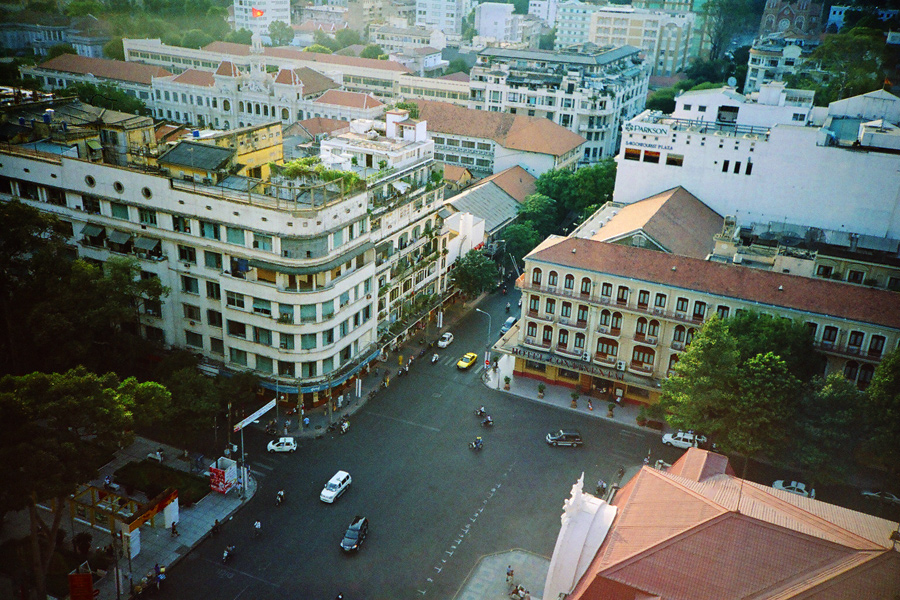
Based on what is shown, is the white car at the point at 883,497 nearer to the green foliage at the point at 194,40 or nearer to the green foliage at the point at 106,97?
the green foliage at the point at 106,97

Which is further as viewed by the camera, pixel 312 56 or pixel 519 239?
pixel 312 56

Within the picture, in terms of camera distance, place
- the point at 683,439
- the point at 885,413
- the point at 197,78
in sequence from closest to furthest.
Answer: the point at 885,413
the point at 683,439
the point at 197,78

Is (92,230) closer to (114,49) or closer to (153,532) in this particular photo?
(153,532)

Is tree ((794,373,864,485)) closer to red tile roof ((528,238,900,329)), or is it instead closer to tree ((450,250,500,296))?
red tile roof ((528,238,900,329))

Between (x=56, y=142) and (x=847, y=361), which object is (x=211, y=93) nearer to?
(x=56, y=142)

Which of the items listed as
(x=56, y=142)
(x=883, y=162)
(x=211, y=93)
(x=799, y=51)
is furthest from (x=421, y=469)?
(x=799, y=51)

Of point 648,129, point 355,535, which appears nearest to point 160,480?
point 355,535

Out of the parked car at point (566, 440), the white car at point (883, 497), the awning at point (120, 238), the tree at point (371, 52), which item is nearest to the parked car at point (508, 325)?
the parked car at point (566, 440)
